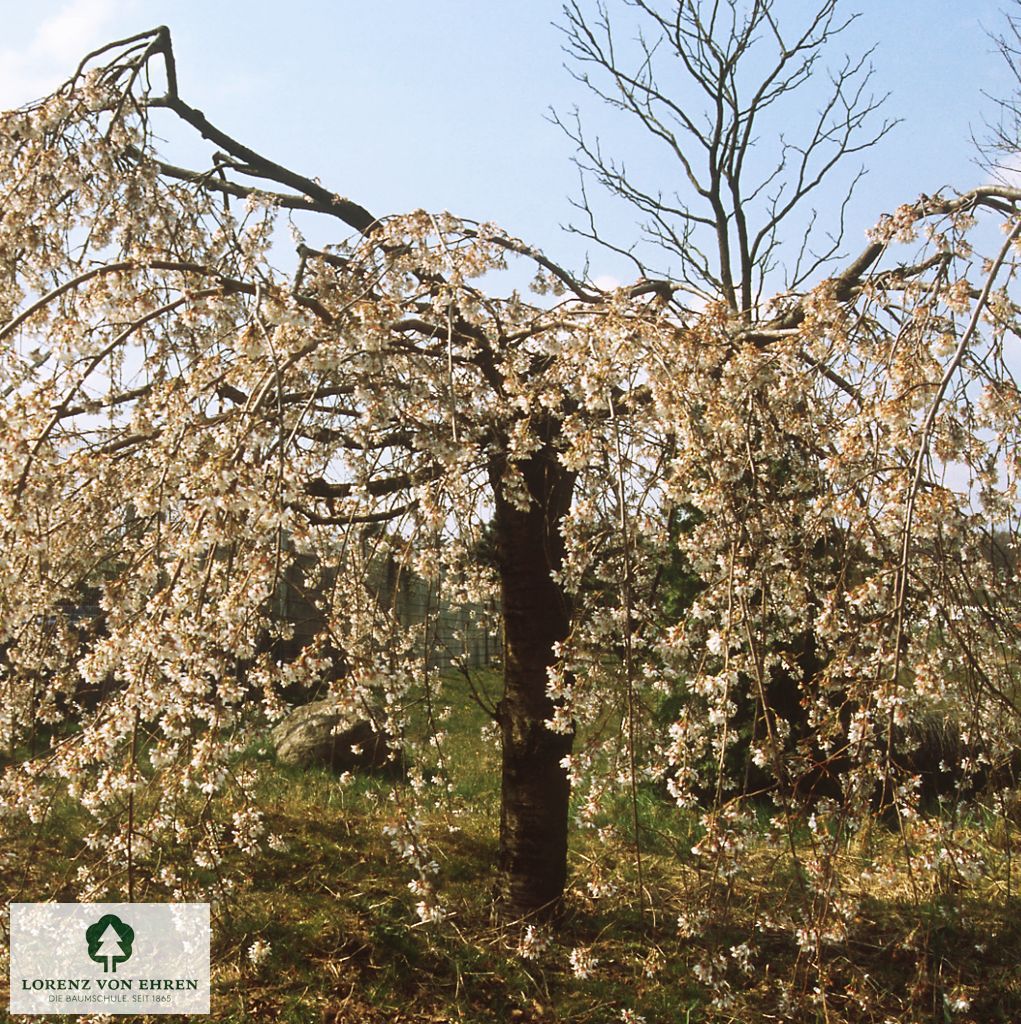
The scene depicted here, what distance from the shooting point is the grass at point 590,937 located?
341 centimetres

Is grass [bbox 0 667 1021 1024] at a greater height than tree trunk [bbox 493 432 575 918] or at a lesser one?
lesser

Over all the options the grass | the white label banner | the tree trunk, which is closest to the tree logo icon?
the white label banner

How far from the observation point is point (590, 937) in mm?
4305

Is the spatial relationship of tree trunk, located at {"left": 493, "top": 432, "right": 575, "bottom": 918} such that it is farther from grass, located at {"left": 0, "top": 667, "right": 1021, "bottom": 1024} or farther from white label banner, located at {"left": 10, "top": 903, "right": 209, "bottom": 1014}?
white label banner, located at {"left": 10, "top": 903, "right": 209, "bottom": 1014}

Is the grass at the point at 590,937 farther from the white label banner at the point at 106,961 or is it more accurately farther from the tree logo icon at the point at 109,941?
the tree logo icon at the point at 109,941

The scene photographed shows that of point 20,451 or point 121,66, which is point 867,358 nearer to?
point 20,451

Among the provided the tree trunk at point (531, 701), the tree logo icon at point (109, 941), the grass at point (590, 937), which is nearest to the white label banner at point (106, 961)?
the tree logo icon at point (109, 941)

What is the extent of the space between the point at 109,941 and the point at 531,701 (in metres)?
1.96

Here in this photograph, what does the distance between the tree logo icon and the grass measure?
359 millimetres

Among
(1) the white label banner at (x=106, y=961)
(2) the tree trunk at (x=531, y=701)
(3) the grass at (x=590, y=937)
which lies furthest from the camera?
(2) the tree trunk at (x=531, y=701)

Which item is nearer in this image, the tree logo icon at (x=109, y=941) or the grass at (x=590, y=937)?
the grass at (x=590, y=937)

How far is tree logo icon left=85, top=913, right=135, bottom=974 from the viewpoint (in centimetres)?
370

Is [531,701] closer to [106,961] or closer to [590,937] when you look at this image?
[590,937]

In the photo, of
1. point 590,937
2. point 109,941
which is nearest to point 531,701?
point 590,937
